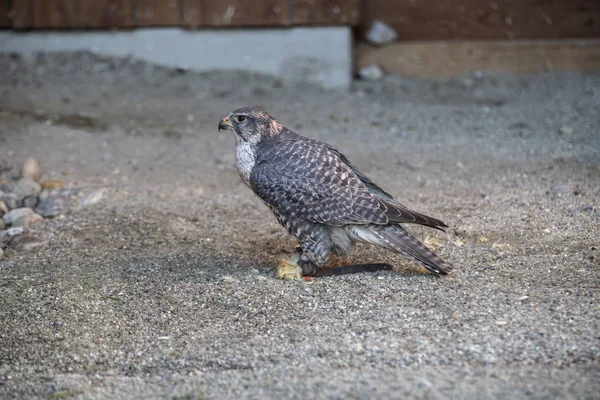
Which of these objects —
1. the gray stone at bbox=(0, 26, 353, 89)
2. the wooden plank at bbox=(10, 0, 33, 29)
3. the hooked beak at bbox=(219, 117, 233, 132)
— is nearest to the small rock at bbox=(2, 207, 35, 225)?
the hooked beak at bbox=(219, 117, 233, 132)

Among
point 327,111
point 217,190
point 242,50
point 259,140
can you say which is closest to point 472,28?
point 327,111

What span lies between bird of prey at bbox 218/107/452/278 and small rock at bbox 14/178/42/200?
198 centimetres

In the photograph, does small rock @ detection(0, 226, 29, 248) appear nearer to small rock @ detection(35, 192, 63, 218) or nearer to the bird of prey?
small rock @ detection(35, 192, 63, 218)

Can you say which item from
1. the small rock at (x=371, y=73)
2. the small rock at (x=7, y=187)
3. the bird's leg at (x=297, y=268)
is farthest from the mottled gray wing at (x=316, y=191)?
the small rock at (x=371, y=73)

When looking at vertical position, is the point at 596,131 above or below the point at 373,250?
above

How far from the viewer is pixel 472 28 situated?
7.57m

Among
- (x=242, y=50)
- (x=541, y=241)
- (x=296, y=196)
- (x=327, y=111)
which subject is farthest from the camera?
(x=242, y=50)

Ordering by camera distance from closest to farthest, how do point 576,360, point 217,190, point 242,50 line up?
point 576,360 → point 217,190 → point 242,50

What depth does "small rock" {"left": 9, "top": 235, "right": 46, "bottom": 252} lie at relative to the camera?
16.1 ft

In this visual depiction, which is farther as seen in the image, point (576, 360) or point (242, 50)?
point (242, 50)

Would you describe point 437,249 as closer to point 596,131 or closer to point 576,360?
point 576,360

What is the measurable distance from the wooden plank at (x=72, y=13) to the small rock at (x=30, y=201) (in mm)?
2579

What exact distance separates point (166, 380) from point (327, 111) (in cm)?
424

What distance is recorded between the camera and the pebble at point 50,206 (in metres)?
5.40
